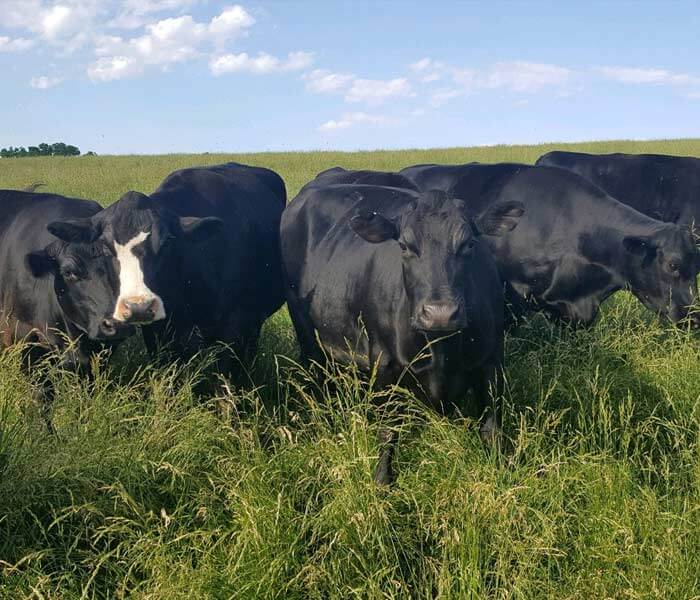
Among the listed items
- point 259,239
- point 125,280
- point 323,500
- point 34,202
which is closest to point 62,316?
point 125,280

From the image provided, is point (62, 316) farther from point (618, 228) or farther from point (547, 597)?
point (618, 228)

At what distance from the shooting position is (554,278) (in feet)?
22.4

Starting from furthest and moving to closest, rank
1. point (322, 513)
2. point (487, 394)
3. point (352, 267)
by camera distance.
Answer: point (352, 267), point (487, 394), point (322, 513)

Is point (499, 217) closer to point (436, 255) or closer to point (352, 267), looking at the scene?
point (436, 255)

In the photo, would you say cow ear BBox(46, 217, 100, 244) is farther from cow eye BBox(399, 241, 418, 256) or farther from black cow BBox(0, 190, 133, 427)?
cow eye BBox(399, 241, 418, 256)

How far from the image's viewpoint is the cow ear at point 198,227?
573cm

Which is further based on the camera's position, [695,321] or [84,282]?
[695,321]

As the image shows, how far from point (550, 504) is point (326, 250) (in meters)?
2.85

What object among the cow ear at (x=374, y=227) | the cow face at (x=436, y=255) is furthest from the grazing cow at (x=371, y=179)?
the cow face at (x=436, y=255)

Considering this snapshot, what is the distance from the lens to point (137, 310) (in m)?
4.97

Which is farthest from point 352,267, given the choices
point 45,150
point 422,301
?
point 45,150

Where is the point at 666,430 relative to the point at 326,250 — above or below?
below

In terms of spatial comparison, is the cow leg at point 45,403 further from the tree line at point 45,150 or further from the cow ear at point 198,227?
the tree line at point 45,150

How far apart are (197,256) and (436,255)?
235 cm
